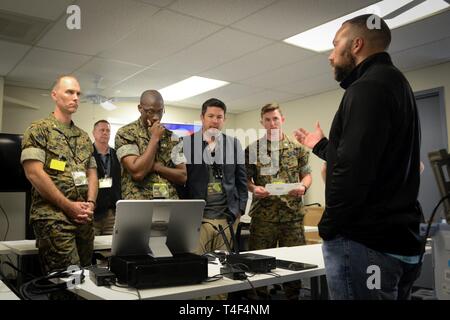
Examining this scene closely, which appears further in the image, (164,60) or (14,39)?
(164,60)

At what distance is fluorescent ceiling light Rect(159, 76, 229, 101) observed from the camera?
16.7 feet

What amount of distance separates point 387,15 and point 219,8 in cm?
138

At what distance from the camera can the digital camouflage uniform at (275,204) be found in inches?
111

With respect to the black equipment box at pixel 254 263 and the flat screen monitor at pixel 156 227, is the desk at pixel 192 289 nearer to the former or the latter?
the black equipment box at pixel 254 263

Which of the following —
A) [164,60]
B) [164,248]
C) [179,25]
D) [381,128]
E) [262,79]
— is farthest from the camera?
[262,79]

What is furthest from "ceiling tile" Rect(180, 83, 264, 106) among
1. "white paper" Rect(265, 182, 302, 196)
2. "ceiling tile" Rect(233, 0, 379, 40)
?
"white paper" Rect(265, 182, 302, 196)

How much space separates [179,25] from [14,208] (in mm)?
3540

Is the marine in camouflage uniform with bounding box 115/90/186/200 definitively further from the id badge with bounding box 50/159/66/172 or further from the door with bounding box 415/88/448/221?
the door with bounding box 415/88/448/221

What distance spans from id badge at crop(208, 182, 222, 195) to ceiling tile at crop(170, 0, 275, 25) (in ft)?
4.65

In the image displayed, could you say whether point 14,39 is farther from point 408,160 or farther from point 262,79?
point 408,160

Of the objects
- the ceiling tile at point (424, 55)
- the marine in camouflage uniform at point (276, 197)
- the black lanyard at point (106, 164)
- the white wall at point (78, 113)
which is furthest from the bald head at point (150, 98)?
the white wall at point (78, 113)

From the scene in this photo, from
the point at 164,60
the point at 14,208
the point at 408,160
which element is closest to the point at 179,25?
the point at 164,60

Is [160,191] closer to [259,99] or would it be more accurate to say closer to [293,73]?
[293,73]
